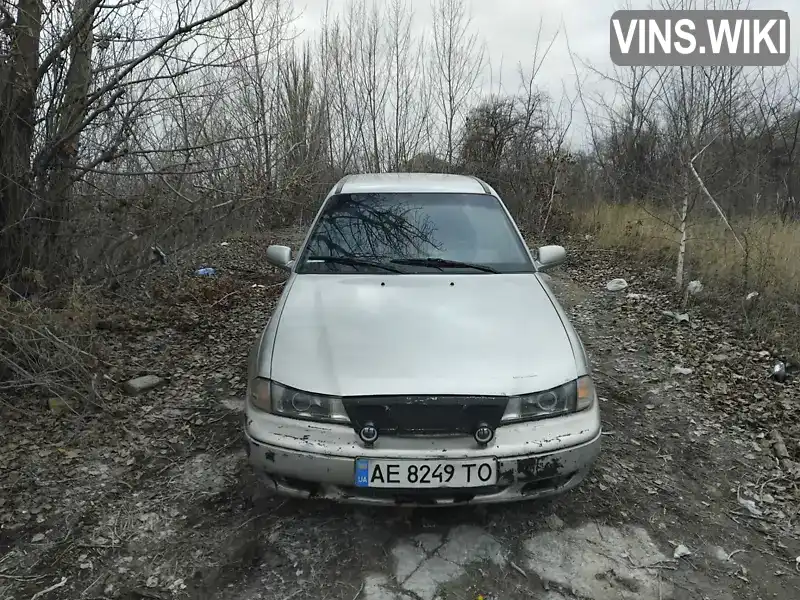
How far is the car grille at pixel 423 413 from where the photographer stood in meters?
2.11

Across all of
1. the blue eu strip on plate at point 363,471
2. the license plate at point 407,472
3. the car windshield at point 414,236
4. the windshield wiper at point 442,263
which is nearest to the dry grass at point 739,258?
the car windshield at point 414,236

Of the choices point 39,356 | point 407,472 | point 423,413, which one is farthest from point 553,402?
point 39,356

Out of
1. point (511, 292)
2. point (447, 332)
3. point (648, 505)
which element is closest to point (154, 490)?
point (447, 332)

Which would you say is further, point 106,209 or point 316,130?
point 316,130

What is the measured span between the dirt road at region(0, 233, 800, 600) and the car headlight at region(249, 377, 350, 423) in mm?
597

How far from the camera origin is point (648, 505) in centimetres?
267

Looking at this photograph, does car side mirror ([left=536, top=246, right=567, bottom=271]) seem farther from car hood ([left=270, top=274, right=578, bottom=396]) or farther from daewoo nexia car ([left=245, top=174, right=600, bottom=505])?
daewoo nexia car ([left=245, top=174, right=600, bottom=505])

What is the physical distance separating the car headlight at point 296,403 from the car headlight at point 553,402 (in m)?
0.68

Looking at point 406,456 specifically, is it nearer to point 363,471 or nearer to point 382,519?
point 363,471

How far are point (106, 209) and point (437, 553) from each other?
414 cm

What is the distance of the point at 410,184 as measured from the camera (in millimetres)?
3783

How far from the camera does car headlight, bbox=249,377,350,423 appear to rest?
85.0 inches

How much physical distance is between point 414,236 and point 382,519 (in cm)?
163

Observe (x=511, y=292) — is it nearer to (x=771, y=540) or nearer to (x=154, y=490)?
(x=771, y=540)
